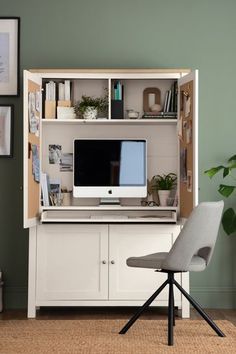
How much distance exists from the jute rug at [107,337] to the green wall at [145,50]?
34.2 inches

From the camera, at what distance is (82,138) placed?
541cm

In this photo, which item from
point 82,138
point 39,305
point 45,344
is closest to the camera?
point 45,344

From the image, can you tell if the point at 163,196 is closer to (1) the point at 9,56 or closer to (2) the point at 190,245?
(2) the point at 190,245

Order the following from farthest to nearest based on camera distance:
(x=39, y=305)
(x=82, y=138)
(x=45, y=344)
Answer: (x=82, y=138) < (x=39, y=305) < (x=45, y=344)

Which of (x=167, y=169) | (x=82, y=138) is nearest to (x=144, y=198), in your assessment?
(x=167, y=169)

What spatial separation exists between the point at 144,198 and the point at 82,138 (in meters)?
0.68

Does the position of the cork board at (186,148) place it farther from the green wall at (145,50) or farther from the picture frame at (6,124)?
the picture frame at (6,124)

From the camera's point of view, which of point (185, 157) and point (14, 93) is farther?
point (14, 93)

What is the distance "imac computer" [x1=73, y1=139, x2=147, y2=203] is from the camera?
17.5 ft

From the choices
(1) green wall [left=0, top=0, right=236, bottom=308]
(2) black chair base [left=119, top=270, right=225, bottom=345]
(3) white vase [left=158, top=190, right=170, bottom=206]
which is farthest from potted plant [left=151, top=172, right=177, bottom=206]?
(2) black chair base [left=119, top=270, right=225, bottom=345]

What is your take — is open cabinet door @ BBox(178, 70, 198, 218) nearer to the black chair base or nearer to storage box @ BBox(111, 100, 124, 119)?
storage box @ BBox(111, 100, 124, 119)

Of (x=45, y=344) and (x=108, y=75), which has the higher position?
(x=108, y=75)

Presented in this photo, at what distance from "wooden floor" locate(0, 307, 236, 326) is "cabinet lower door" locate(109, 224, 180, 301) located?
6.8 inches

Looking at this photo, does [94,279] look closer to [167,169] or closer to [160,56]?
[167,169]
